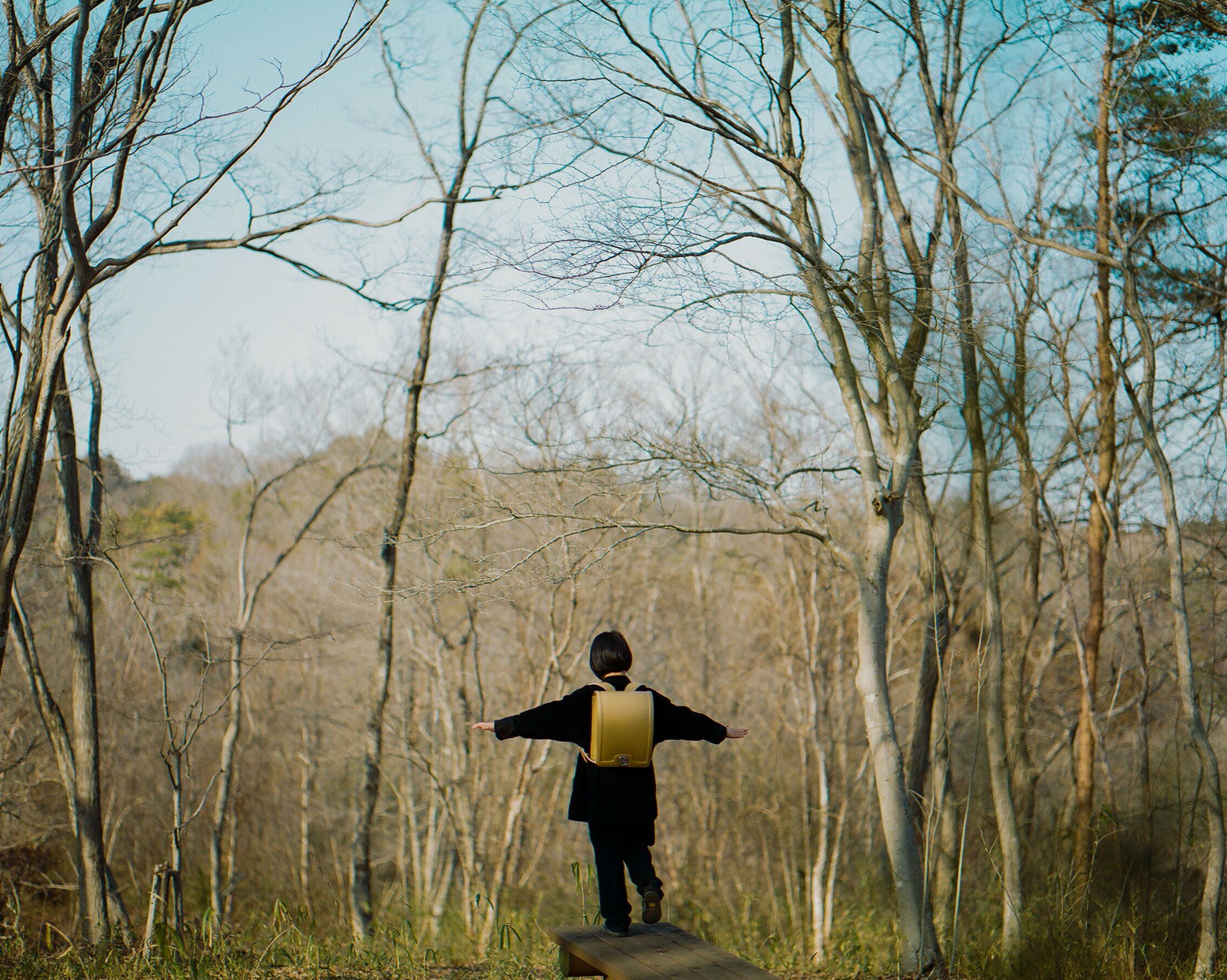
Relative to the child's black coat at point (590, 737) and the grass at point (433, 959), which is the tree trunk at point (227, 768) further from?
the child's black coat at point (590, 737)

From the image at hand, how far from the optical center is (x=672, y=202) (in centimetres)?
543

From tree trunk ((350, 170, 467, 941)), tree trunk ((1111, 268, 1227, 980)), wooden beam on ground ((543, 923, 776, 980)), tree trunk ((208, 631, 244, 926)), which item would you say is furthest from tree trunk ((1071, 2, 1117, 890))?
tree trunk ((208, 631, 244, 926))

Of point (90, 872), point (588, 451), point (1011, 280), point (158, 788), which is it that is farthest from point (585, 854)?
point (1011, 280)

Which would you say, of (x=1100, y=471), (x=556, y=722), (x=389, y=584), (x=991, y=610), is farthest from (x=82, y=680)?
(x=1100, y=471)

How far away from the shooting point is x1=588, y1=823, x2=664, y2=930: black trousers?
12.9 feet

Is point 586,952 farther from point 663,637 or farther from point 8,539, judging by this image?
point 663,637

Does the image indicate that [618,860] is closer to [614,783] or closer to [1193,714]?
[614,783]

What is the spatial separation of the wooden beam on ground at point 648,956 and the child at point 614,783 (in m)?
0.10

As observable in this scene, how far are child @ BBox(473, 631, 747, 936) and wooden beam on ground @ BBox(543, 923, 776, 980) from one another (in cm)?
10

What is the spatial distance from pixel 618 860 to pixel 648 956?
55 centimetres

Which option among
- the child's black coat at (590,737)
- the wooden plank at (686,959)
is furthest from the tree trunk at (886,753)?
the wooden plank at (686,959)

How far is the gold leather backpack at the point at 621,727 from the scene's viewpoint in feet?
12.5

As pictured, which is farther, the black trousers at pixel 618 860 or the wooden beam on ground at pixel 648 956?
the black trousers at pixel 618 860

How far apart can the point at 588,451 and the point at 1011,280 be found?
3.40 metres
